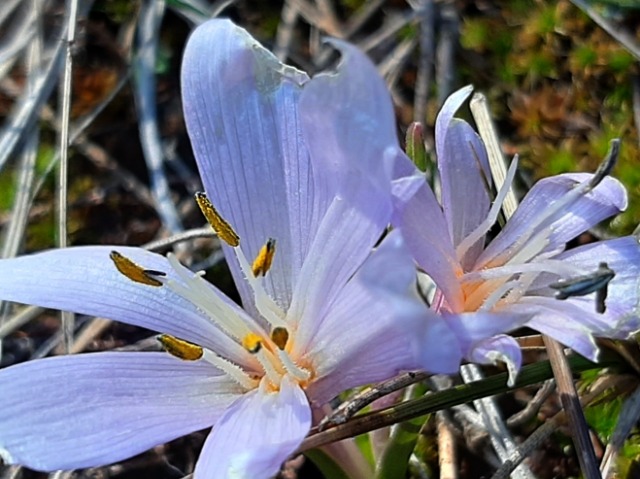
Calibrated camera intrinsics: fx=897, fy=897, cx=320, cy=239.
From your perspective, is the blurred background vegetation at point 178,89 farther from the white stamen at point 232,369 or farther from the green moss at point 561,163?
the white stamen at point 232,369

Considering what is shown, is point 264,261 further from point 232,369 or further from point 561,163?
point 561,163

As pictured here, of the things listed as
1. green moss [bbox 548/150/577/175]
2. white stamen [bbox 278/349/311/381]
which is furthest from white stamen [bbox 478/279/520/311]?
green moss [bbox 548/150/577/175]

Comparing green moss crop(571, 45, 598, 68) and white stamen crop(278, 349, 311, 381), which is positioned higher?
green moss crop(571, 45, 598, 68)

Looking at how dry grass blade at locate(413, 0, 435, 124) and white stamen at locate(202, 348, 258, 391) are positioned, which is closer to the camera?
white stamen at locate(202, 348, 258, 391)

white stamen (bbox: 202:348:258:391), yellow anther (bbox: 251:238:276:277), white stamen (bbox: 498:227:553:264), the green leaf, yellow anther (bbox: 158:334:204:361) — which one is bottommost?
the green leaf

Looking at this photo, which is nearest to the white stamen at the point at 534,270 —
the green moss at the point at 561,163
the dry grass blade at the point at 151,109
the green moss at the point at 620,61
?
the green moss at the point at 561,163

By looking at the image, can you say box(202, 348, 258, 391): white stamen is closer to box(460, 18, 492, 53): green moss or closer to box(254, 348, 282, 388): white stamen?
box(254, 348, 282, 388): white stamen

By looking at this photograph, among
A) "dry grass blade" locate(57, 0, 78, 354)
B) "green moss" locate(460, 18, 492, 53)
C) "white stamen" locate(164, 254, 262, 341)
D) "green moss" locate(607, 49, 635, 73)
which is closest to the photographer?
"white stamen" locate(164, 254, 262, 341)

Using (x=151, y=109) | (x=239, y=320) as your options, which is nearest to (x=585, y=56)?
(x=151, y=109)
